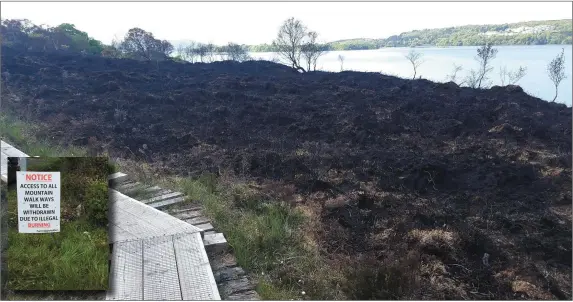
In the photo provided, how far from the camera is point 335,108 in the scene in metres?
13.6

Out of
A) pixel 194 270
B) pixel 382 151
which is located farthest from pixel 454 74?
pixel 194 270

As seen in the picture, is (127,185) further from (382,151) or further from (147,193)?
(382,151)

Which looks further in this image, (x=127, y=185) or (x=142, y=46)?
(x=142, y=46)

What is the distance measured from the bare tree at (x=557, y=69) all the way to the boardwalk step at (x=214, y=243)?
15.7m

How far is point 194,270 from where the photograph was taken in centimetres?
298

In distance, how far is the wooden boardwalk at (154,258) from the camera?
273 cm

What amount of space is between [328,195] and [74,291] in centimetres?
431

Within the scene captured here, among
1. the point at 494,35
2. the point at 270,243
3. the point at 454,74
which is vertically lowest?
the point at 270,243

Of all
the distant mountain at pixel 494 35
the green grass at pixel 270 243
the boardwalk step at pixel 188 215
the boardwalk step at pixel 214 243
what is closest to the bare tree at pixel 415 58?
the distant mountain at pixel 494 35

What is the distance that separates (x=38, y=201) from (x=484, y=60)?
19.7 meters

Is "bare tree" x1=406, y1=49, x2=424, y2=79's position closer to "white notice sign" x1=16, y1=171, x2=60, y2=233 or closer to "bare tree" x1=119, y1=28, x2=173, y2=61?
"bare tree" x1=119, y1=28, x2=173, y2=61

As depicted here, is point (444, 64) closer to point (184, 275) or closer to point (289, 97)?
point (289, 97)

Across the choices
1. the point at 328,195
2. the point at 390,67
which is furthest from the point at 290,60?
the point at 328,195

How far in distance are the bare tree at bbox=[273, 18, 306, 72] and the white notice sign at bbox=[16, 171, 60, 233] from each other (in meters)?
23.1
